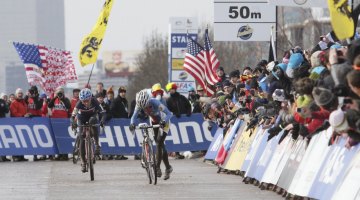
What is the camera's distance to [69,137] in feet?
109

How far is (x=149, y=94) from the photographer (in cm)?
2202

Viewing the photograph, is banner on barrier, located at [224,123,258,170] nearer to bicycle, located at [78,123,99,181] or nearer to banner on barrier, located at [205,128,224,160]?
bicycle, located at [78,123,99,181]

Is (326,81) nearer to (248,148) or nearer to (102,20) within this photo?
(248,148)

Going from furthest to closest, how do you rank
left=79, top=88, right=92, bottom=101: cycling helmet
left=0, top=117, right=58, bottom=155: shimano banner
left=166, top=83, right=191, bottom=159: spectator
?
left=0, top=117, right=58, bottom=155: shimano banner < left=166, top=83, right=191, bottom=159: spectator < left=79, top=88, right=92, bottom=101: cycling helmet

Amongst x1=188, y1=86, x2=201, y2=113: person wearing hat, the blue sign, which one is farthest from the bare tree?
x1=188, y1=86, x2=201, y2=113: person wearing hat

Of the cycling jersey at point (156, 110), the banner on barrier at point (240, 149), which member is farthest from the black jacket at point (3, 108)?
the cycling jersey at point (156, 110)

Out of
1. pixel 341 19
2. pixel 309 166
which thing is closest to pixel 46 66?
pixel 309 166

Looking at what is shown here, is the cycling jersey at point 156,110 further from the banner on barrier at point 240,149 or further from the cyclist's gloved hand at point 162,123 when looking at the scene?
the banner on barrier at point 240,149

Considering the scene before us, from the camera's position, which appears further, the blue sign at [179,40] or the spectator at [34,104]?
the blue sign at [179,40]

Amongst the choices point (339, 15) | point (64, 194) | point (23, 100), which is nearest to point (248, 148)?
point (64, 194)

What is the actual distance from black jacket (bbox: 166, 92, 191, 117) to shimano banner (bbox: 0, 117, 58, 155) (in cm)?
323

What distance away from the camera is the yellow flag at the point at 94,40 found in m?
31.0

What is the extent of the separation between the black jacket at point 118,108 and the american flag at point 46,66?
3.63 metres

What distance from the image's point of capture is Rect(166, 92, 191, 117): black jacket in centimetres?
3231
